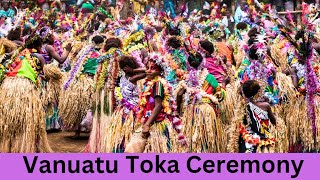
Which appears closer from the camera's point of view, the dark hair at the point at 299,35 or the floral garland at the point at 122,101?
the floral garland at the point at 122,101

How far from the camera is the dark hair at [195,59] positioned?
677 cm

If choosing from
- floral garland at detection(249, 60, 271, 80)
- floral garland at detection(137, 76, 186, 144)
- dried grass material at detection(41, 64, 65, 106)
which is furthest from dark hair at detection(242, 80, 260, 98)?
dried grass material at detection(41, 64, 65, 106)

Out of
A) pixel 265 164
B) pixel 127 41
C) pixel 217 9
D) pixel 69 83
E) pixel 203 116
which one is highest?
pixel 217 9

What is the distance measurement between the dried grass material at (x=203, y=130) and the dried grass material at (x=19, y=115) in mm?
1954

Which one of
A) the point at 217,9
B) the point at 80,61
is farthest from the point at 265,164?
the point at 217,9

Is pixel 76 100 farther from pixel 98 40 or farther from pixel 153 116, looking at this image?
pixel 153 116

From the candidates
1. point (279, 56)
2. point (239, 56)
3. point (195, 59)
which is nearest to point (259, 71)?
point (195, 59)

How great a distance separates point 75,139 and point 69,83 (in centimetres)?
122

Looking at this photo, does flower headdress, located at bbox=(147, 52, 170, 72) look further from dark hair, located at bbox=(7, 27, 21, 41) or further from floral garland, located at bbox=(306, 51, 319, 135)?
dark hair, located at bbox=(7, 27, 21, 41)

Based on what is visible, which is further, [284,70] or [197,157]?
[284,70]

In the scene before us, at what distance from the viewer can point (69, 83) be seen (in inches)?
357

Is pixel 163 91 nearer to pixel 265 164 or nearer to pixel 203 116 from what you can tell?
pixel 203 116

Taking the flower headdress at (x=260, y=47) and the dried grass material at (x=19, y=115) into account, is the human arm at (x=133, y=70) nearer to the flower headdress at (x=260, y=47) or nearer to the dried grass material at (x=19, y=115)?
the dried grass material at (x=19, y=115)

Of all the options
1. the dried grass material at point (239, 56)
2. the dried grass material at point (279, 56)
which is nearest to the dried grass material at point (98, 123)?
the dried grass material at point (279, 56)
